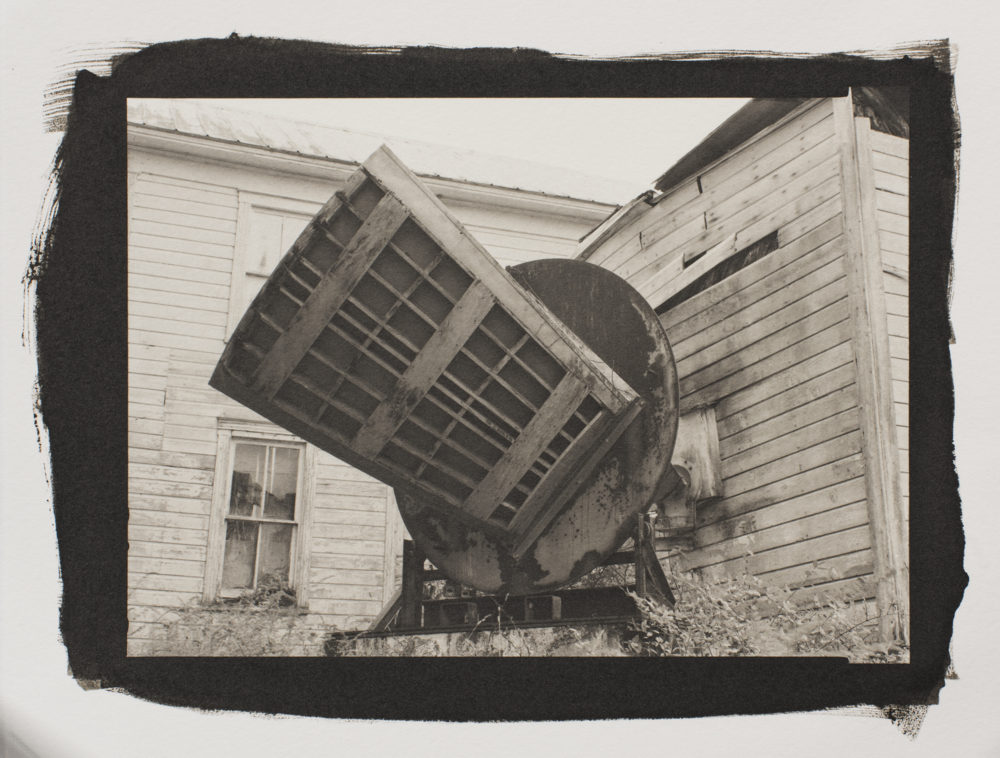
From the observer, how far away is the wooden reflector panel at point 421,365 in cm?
263

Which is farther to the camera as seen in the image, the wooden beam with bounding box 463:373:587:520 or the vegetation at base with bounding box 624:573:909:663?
the wooden beam with bounding box 463:373:587:520

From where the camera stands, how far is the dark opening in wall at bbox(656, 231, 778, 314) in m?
3.12

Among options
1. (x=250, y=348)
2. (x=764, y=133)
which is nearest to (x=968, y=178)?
(x=764, y=133)

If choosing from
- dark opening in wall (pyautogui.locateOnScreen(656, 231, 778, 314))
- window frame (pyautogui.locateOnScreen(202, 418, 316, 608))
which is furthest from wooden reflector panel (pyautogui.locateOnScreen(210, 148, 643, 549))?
dark opening in wall (pyautogui.locateOnScreen(656, 231, 778, 314))

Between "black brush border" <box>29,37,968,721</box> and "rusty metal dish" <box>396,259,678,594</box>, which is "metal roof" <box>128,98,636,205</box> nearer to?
"black brush border" <box>29,37,968,721</box>

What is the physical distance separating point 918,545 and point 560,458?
112 centimetres

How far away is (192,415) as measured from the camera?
2.90 m

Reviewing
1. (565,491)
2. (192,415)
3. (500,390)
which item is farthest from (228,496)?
(565,491)

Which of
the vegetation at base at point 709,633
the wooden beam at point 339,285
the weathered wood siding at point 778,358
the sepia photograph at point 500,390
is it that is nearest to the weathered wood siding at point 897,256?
the sepia photograph at point 500,390

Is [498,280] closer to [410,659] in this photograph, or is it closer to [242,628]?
[410,659]

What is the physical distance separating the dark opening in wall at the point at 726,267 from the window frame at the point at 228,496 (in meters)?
1.50

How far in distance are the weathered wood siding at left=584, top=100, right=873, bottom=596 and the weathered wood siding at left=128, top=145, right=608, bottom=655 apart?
2.62 feet

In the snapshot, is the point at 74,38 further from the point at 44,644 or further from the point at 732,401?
the point at 732,401

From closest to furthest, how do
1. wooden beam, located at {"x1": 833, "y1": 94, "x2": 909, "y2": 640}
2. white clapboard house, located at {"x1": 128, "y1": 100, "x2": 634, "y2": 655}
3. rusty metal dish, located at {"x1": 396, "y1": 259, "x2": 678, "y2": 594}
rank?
1. wooden beam, located at {"x1": 833, "y1": 94, "x2": 909, "y2": 640}
2. white clapboard house, located at {"x1": 128, "y1": 100, "x2": 634, "y2": 655}
3. rusty metal dish, located at {"x1": 396, "y1": 259, "x2": 678, "y2": 594}
